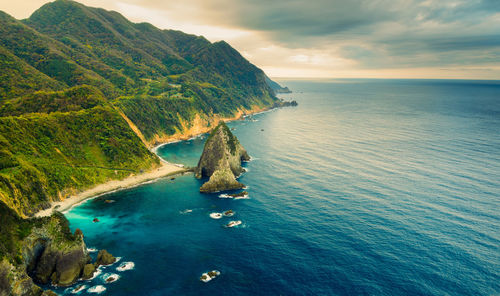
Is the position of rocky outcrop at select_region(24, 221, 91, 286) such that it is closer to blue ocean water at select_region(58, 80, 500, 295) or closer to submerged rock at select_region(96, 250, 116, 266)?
submerged rock at select_region(96, 250, 116, 266)

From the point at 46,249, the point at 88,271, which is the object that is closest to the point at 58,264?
the point at 46,249

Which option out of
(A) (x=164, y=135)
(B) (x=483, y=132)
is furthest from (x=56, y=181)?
(B) (x=483, y=132)

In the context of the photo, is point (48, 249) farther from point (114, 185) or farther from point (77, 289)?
point (114, 185)

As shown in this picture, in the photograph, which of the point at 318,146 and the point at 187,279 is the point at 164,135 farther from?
the point at 187,279

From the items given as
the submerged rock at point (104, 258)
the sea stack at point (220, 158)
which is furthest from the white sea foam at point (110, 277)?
the sea stack at point (220, 158)

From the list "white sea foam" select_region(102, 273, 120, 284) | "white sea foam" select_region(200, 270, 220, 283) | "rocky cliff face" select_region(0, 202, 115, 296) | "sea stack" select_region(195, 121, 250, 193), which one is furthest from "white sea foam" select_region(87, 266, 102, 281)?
"sea stack" select_region(195, 121, 250, 193)

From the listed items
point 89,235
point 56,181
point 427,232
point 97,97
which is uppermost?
point 97,97

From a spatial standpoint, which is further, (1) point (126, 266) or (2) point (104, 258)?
(2) point (104, 258)
